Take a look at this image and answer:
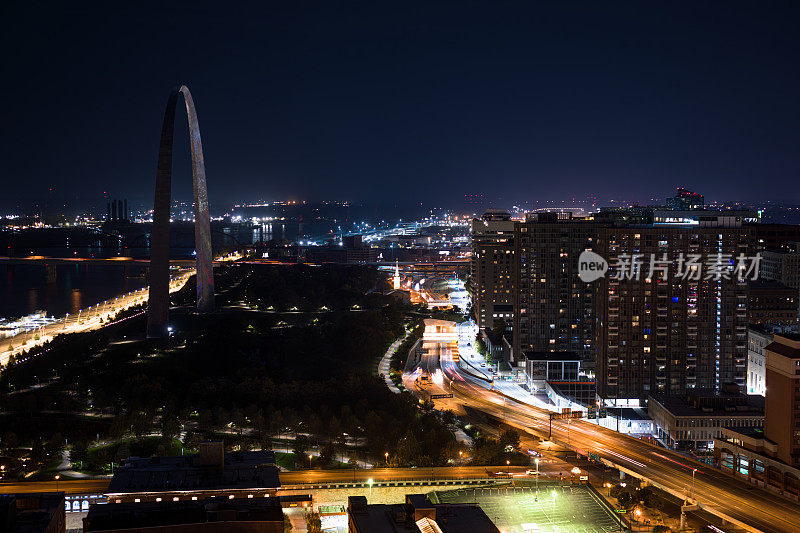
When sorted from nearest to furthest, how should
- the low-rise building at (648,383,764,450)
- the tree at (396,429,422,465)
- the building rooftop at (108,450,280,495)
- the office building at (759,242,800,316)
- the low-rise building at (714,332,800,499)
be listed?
the building rooftop at (108,450,280,495) < the tree at (396,429,422,465) < the low-rise building at (714,332,800,499) < the low-rise building at (648,383,764,450) < the office building at (759,242,800,316)

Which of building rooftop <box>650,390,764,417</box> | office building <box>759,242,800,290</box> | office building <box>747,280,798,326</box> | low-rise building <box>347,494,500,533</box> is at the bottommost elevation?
building rooftop <box>650,390,764,417</box>

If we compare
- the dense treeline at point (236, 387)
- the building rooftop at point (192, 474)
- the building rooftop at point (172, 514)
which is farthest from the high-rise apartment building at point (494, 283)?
the building rooftop at point (172, 514)

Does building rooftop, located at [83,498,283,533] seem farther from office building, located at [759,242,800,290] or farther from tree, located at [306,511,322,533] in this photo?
office building, located at [759,242,800,290]

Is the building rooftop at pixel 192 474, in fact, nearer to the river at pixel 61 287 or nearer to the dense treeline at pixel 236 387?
the dense treeline at pixel 236 387

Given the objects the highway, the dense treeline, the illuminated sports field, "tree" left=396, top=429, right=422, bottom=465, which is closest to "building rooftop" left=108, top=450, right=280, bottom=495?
the dense treeline

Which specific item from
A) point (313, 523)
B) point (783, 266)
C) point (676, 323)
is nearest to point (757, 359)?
point (676, 323)

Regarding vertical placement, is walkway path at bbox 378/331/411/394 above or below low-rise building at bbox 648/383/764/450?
above
